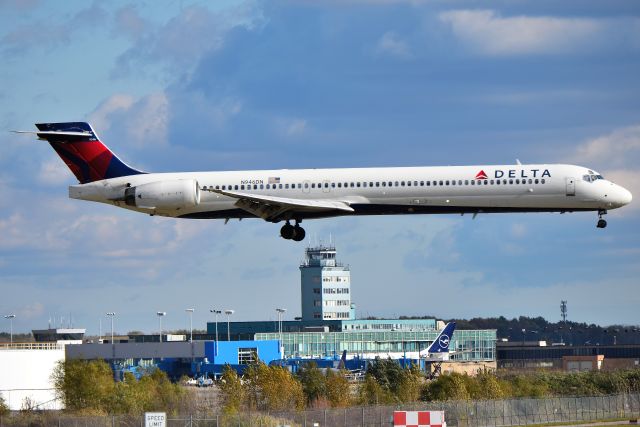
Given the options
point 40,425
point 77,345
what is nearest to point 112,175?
point 40,425

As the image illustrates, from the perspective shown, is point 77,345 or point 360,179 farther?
point 77,345

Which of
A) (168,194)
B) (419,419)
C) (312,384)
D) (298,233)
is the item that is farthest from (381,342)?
(419,419)

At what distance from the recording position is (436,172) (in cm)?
6819

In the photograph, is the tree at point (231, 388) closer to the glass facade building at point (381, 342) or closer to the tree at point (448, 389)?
the tree at point (448, 389)

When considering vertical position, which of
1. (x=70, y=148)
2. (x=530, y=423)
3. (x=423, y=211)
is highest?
(x=70, y=148)

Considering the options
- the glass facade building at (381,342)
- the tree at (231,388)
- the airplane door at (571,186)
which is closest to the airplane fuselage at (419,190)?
the airplane door at (571,186)

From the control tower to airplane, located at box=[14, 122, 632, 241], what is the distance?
109931mm

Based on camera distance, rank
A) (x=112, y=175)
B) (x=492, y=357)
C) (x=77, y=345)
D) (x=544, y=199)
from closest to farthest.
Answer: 1. (x=544, y=199)
2. (x=112, y=175)
3. (x=77, y=345)
4. (x=492, y=357)

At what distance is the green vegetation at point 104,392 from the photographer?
6788cm

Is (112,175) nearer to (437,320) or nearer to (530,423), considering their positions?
(530,423)

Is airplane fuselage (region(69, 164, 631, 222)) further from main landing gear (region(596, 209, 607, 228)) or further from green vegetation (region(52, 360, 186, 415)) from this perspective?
green vegetation (region(52, 360, 186, 415))

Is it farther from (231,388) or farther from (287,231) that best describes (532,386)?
(287,231)

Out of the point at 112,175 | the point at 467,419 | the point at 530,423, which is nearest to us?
the point at 467,419

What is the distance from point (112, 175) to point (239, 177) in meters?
8.88
